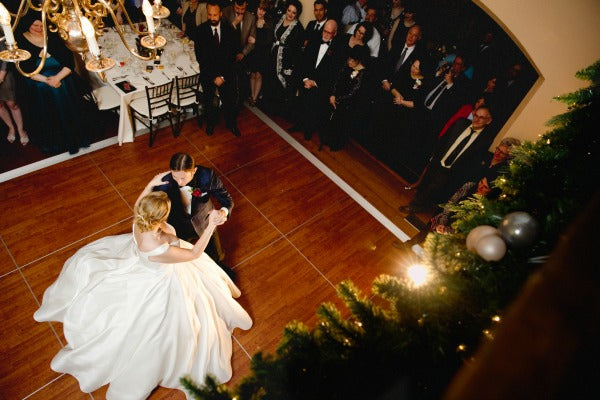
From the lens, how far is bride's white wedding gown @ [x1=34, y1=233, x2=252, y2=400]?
2990 mm

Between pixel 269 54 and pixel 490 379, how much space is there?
6.76 meters

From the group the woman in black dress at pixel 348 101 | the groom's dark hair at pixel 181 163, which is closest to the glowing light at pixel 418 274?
the groom's dark hair at pixel 181 163

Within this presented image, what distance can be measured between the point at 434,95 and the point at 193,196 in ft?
13.4

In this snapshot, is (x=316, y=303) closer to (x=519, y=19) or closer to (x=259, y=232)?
(x=259, y=232)

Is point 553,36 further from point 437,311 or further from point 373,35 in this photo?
point 437,311

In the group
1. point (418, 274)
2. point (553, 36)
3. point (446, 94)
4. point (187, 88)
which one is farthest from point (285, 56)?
point (418, 274)

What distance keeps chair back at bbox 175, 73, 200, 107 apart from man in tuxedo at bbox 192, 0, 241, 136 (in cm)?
17

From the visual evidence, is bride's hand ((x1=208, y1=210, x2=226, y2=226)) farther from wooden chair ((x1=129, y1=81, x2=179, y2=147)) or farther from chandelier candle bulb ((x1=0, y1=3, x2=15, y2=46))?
wooden chair ((x1=129, y1=81, x2=179, y2=147))

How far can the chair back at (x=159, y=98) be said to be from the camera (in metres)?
5.10

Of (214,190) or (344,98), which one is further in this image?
(344,98)

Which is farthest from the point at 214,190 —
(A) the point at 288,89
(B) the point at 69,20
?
(A) the point at 288,89

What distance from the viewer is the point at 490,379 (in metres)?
0.33

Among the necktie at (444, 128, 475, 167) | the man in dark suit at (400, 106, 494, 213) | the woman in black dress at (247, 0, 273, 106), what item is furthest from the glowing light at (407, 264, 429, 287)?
the woman in black dress at (247, 0, 273, 106)

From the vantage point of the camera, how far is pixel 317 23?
18.9ft
